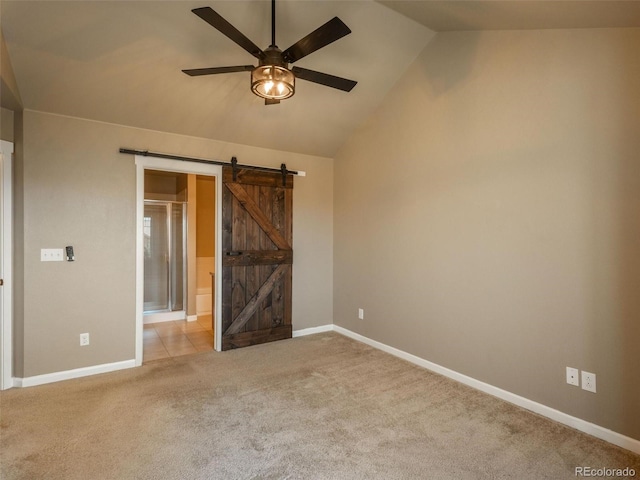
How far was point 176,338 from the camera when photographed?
452cm

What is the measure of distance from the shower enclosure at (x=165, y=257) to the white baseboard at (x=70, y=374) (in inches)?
86.2

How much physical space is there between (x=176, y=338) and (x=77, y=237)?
1.95m

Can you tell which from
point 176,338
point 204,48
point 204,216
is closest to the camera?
point 204,48

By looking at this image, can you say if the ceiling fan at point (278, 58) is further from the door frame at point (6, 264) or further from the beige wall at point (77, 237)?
the door frame at point (6, 264)

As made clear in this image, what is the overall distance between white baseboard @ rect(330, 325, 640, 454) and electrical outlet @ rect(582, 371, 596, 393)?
0.24 m

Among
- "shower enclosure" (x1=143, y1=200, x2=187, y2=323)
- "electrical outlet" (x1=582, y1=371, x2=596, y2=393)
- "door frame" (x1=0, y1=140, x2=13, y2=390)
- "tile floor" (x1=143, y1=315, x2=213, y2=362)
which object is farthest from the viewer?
"shower enclosure" (x1=143, y1=200, x2=187, y2=323)

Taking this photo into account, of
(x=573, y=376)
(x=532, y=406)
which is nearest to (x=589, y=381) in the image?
(x=573, y=376)

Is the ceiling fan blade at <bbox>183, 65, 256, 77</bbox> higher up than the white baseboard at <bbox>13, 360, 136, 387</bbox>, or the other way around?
the ceiling fan blade at <bbox>183, 65, 256, 77</bbox>

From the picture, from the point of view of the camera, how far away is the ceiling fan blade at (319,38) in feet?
6.29

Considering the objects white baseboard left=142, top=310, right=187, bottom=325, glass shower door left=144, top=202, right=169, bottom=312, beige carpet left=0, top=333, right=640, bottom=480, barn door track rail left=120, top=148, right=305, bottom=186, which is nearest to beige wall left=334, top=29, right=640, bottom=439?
beige carpet left=0, top=333, right=640, bottom=480

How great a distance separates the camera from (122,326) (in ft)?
11.2

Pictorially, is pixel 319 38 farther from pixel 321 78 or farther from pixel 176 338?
pixel 176 338

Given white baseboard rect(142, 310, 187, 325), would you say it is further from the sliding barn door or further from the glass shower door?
the sliding barn door

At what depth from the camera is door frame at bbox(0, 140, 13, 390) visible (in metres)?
2.91
